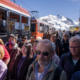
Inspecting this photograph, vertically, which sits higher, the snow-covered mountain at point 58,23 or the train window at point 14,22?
the snow-covered mountain at point 58,23

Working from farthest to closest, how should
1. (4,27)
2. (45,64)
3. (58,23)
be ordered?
1. (58,23)
2. (4,27)
3. (45,64)

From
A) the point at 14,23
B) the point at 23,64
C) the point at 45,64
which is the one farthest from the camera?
the point at 14,23

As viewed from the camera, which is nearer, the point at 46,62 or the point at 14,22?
the point at 46,62

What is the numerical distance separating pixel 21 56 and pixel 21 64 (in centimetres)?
21

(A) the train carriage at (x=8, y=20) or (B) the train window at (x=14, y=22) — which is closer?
(A) the train carriage at (x=8, y=20)

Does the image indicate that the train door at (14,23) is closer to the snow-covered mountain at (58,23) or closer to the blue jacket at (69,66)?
the blue jacket at (69,66)

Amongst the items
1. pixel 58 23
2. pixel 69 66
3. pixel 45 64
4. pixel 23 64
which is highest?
pixel 58 23

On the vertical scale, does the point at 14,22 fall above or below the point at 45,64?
above

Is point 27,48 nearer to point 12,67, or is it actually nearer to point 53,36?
point 12,67

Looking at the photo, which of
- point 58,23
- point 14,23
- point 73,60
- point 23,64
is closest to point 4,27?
point 14,23

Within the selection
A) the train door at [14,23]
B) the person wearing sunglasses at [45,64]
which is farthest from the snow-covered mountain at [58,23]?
the person wearing sunglasses at [45,64]

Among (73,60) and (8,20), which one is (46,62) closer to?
(73,60)

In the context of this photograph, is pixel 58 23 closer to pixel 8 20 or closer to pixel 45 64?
pixel 8 20

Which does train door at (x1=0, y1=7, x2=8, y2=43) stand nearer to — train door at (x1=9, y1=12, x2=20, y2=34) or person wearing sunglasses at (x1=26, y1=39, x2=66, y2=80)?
train door at (x1=9, y1=12, x2=20, y2=34)
